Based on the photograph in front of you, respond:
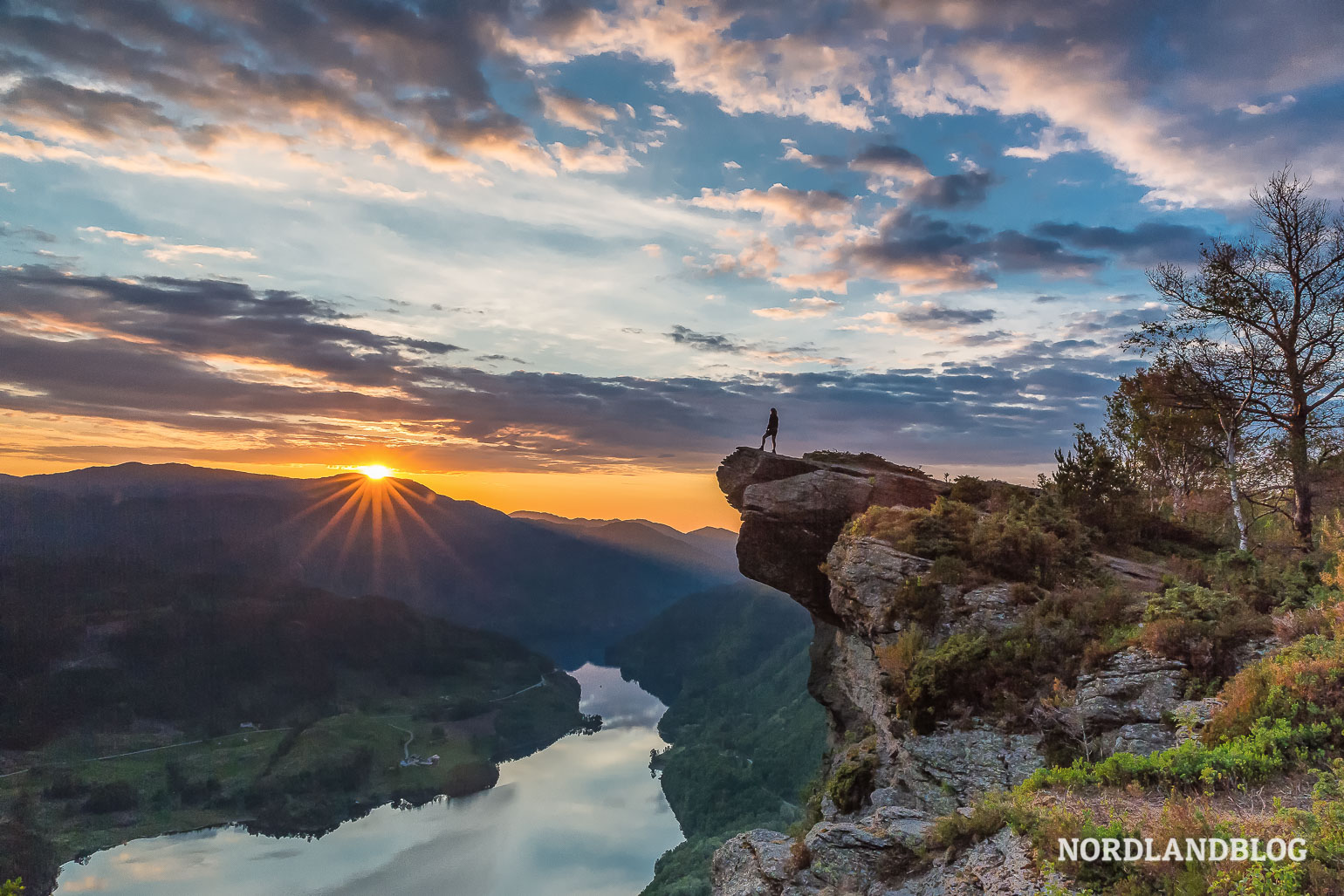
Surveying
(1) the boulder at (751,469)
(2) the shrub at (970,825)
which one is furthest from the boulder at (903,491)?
(2) the shrub at (970,825)

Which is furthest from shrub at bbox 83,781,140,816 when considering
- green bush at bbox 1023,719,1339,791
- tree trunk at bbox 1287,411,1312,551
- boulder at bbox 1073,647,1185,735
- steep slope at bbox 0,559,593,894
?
tree trunk at bbox 1287,411,1312,551

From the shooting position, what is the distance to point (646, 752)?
168 meters

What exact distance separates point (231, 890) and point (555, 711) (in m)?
102

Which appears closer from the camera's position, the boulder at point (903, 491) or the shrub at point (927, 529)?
the shrub at point (927, 529)

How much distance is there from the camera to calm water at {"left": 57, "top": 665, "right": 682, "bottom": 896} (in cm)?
9806

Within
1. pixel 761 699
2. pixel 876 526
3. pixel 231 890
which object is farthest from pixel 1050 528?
pixel 761 699

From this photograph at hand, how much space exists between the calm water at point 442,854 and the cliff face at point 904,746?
9201 centimetres

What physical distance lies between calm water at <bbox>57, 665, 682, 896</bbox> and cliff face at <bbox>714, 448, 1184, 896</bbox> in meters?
92.0

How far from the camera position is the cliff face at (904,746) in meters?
11.4

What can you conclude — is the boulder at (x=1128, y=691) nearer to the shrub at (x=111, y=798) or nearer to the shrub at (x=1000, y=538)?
the shrub at (x=1000, y=538)

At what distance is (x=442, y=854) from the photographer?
107750 millimetres

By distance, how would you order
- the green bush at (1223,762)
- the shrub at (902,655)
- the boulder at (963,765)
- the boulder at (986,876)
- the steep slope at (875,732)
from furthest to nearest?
the shrub at (902,655)
the boulder at (963,765)
the steep slope at (875,732)
the green bush at (1223,762)
the boulder at (986,876)

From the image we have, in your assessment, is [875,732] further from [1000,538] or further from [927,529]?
[1000,538]

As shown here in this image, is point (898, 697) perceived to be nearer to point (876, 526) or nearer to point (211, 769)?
point (876, 526)
